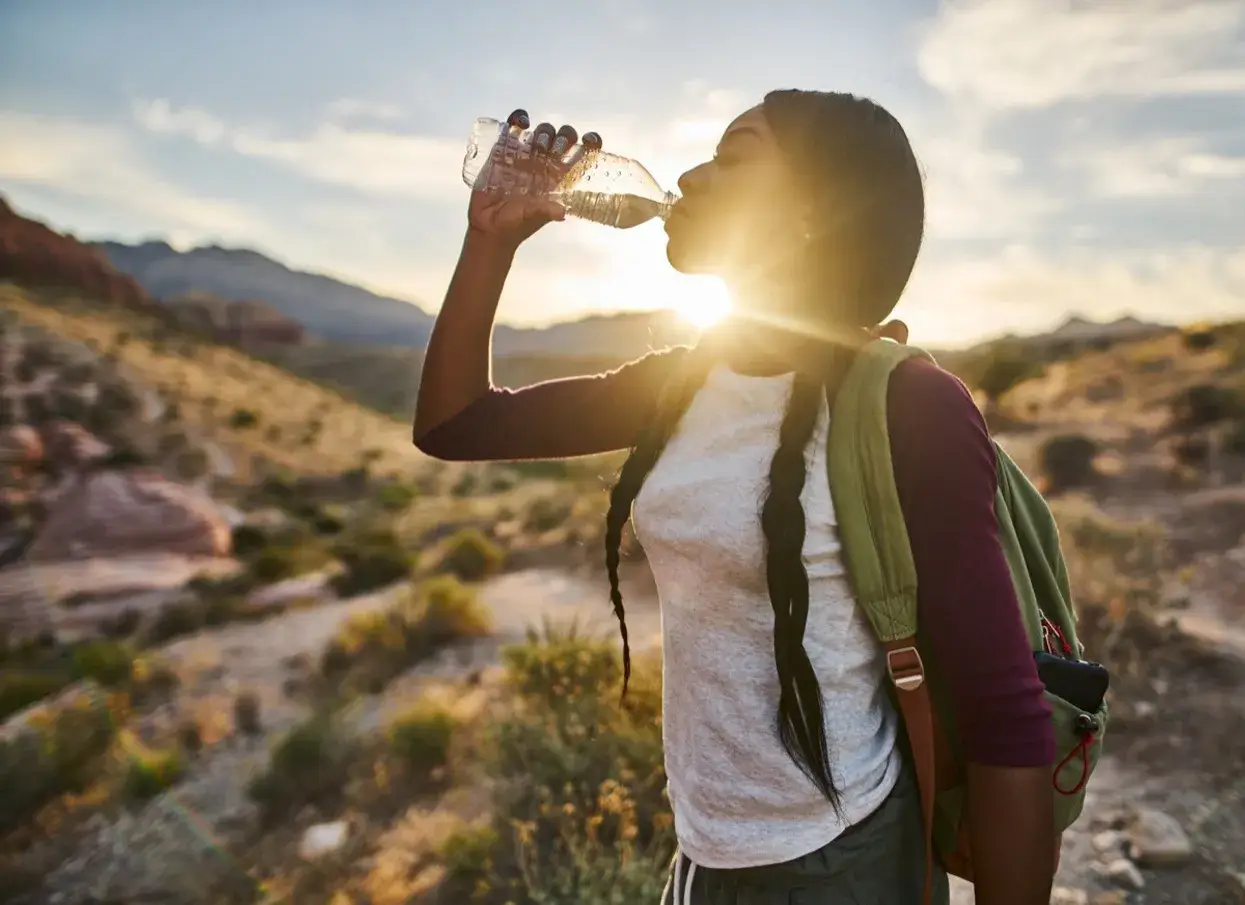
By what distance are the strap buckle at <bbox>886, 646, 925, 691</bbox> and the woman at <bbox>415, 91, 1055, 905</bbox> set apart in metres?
0.03

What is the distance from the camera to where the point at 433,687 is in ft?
24.6

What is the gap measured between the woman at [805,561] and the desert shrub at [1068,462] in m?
13.1

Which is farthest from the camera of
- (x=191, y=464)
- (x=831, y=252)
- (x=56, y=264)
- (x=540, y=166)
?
(x=56, y=264)

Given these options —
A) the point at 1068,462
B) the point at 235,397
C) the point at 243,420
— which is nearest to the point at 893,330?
the point at 1068,462

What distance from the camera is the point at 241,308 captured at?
7506cm

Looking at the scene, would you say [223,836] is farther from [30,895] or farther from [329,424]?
[329,424]

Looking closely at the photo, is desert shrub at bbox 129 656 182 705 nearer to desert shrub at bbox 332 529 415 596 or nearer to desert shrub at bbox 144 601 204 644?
desert shrub at bbox 144 601 204 644

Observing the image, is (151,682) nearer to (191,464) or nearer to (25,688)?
(25,688)

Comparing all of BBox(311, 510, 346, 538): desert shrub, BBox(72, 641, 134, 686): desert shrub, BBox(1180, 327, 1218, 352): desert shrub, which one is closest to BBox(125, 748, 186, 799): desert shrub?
BBox(72, 641, 134, 686): desert shrub

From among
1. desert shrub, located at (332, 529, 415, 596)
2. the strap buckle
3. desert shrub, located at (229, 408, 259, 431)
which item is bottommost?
desert shrub, located at (332, 529, 415, 596)

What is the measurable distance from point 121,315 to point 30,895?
44.6 m

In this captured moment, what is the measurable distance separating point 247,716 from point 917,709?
24.8ft

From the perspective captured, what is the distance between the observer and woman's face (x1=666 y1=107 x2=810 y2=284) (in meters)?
1.27

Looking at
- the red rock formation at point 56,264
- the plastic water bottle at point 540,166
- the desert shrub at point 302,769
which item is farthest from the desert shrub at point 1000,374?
the red rock formation at point 56,264
